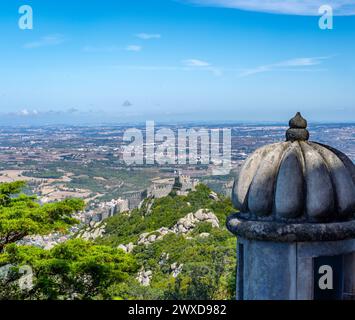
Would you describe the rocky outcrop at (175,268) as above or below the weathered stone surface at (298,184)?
below

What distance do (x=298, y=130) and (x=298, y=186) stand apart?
0.53 meters

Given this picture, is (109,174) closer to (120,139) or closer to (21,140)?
(120,139)

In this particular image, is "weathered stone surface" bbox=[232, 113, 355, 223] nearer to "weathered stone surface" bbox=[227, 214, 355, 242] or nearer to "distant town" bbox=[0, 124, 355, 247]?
"weathered stone surface" bbox=[227, 214, 355, 242]

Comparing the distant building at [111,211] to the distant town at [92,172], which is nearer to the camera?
the distant building at [111,211]

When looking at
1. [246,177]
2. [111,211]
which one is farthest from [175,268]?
[111,211]

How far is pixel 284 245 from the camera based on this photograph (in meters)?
3.90

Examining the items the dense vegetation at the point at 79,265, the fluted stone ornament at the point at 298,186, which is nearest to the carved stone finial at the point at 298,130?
the fluted stone ornament at the point at 298,186

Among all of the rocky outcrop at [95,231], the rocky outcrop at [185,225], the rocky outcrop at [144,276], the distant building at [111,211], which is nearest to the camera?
the rocky outcrop at [144,276]

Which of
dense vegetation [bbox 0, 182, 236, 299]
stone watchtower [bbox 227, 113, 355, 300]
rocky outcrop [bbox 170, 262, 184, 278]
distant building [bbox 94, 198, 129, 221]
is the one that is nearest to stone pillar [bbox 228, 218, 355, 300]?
stone watchtower [bbox 227, 113, 355, 300]

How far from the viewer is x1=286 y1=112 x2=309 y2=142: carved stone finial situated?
163 inches

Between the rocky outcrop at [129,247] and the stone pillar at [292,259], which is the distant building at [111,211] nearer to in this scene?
the rocky outcrop at [129,247]

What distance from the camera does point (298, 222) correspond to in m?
3.86

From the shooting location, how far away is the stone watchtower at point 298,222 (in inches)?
151
